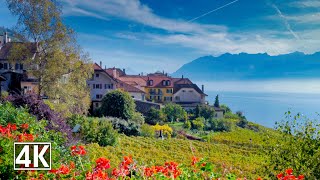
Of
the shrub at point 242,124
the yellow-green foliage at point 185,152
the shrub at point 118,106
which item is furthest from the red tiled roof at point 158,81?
the yellow-green foliage at point 185,152

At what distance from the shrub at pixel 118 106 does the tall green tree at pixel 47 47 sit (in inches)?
435

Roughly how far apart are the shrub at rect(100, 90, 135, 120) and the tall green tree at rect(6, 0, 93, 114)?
1104 centimetres

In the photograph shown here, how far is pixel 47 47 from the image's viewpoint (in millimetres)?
13219

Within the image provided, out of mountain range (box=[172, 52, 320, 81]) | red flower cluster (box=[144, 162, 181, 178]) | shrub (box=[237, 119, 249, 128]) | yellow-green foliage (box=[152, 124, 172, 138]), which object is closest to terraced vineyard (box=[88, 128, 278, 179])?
yellow-green foliage (box=[152, 124, 172, 138])

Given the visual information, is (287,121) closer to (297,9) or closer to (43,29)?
(297,9)

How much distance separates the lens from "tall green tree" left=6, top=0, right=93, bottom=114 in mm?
12945

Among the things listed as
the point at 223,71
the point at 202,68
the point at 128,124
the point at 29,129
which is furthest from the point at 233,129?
the point at 202,68

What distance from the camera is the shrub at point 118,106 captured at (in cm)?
2469

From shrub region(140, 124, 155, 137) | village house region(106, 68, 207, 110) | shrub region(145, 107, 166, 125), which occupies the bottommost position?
shrub region(140, 124, 155, 137)

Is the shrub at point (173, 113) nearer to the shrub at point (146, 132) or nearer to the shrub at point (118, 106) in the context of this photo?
the shrub at point (118, 106)

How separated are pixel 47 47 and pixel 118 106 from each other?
1197 cm

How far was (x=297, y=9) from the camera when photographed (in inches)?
461

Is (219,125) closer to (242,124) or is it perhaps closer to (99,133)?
(242,124)

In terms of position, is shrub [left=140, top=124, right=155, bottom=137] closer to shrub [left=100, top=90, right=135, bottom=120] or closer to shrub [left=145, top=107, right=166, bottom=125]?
shrub [left=100, top=90, right=135, bottom=120]
